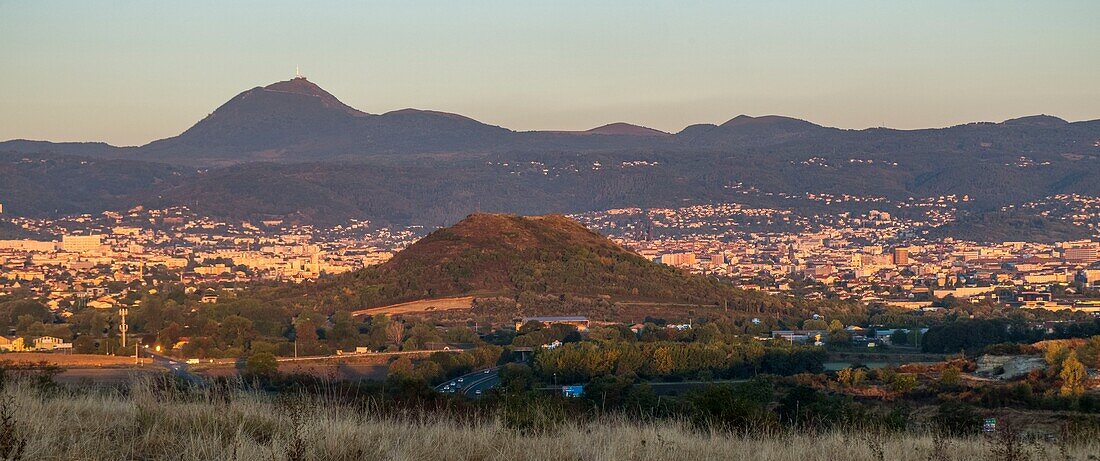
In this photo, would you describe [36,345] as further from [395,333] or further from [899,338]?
[899,338]

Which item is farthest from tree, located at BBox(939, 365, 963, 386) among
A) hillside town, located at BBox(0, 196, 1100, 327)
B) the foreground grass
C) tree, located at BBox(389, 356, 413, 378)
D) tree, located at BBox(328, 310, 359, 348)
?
hillside town, located at BBox(0, 196, 1100, 327)

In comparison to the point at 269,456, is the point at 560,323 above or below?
below

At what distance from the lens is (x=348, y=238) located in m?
125

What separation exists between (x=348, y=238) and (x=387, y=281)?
66802 mm

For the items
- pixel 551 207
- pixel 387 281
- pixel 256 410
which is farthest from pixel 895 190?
pixel 256 410

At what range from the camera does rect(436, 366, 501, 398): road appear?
92.2ft

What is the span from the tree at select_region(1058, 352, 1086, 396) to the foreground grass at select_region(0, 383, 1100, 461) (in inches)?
516

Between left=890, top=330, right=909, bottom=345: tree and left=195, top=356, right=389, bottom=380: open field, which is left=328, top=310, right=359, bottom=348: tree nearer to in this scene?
left=195, top=356, right=389, bottom=380: open field

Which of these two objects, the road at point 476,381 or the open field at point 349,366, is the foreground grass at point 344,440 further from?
the open field at point 349,366

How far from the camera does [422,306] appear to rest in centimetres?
5494

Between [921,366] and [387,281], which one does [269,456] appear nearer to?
[921,366]

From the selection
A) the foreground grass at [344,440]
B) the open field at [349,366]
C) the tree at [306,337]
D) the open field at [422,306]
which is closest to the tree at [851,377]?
the open field at [349,366]

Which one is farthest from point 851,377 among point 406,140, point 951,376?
point 406,140

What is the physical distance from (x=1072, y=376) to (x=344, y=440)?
59.6 ft
